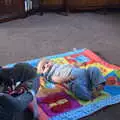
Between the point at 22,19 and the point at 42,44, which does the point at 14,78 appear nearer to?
the point at 42,44

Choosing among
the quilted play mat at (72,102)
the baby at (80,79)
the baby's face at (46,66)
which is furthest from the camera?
the baby's face at (46,66)

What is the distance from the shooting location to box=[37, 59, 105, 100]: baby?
1.92 meters

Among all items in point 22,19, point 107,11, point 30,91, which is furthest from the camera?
point 107,11

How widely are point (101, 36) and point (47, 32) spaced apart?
575 millimetres

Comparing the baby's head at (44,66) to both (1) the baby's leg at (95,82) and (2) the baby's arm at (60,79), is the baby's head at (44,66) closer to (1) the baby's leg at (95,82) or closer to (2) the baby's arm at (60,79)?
(2) the baby's arm at (60,79)

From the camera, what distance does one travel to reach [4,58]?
2.53 m

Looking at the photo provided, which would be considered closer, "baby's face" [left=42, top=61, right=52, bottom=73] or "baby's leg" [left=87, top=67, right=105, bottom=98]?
"baby's leg" [left=87, top=67, right=105, bottom=98]

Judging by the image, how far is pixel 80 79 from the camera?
1.95 m

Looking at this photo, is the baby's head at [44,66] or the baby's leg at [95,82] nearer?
the baby's leg at [95,82]

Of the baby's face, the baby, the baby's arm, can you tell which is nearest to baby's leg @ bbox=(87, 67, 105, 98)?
the baby

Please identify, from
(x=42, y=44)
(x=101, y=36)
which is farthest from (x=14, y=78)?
(x=101, y=36)

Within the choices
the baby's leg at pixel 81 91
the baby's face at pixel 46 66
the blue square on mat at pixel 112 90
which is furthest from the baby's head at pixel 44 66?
the blue square on mat at pixel 112 90

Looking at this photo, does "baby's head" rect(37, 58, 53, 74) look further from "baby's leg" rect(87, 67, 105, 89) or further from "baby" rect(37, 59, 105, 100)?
"baby's leg" rect(87, 67, 105, 89)

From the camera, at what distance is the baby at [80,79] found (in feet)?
6.30
